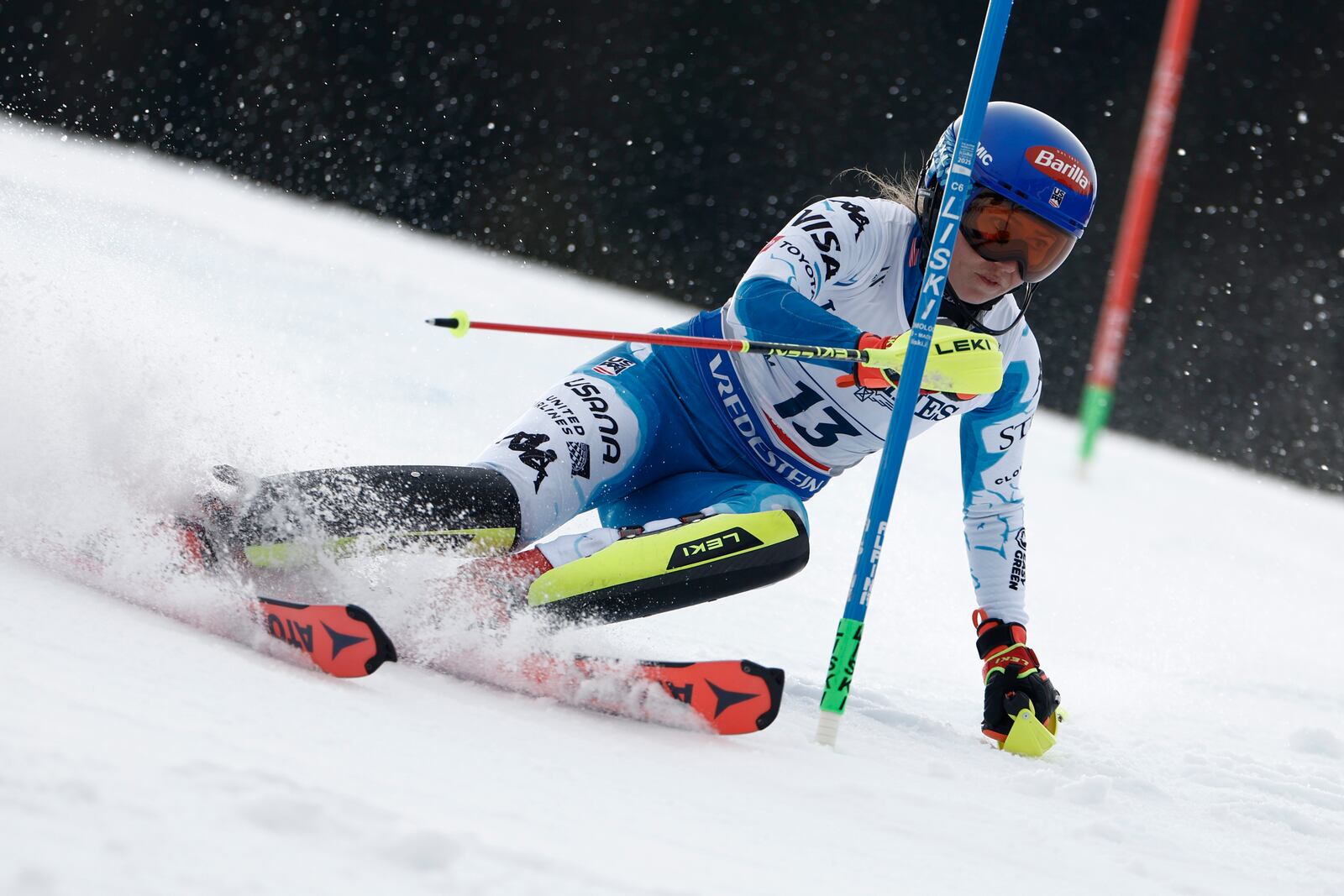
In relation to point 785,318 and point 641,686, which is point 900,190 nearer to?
point 785,318

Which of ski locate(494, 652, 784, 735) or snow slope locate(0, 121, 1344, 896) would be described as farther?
ski locate(494, 652, 784, 735)

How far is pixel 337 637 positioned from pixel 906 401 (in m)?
1.00

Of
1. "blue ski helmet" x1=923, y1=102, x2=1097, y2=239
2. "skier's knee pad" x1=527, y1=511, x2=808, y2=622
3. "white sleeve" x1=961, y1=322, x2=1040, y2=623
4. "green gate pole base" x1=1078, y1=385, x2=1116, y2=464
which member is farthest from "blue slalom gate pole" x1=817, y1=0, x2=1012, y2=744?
"green gate pole base" x1=1078, y1=385, x2=1116, y2=464

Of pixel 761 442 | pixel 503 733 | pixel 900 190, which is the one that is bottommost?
pixel 503 733

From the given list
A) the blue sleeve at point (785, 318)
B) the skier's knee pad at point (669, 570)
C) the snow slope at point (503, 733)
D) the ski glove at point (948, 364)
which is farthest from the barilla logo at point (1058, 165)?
the snow slope at point (503, 733)

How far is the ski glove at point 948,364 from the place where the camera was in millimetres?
2082

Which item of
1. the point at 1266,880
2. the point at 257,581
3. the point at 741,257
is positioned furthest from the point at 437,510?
the point at 741,257

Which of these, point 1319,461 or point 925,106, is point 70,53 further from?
point 1319,461

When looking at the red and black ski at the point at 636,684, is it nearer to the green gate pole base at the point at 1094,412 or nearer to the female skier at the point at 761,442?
the female skier at the point at 761,442

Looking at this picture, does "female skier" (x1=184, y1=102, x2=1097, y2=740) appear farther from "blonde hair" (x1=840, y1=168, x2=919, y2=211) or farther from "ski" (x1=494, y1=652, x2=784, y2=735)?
"ski" (x1=494, y1=652, x2=784, y2=735)

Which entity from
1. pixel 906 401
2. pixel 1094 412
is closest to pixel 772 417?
pixel 906 401

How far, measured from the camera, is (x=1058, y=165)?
2.37 m

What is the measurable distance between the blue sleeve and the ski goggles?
0.39 m

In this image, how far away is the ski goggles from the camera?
238 centimetres
